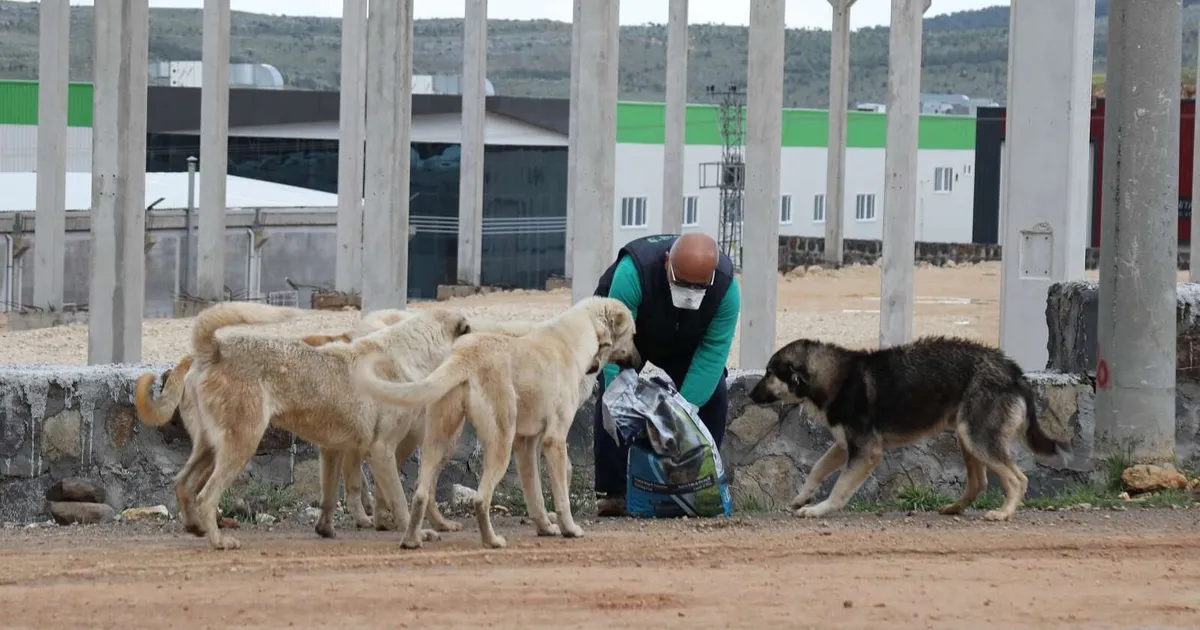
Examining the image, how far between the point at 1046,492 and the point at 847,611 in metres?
4.41

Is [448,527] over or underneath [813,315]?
underneath

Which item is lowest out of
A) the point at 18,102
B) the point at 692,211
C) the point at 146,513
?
the point at 146,513

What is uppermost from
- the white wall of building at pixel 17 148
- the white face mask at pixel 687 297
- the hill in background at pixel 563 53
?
the hill in background at pixel 563 53

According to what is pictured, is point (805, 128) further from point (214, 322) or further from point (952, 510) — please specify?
point (214, 322)

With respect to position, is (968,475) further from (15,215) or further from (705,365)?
(15,215)

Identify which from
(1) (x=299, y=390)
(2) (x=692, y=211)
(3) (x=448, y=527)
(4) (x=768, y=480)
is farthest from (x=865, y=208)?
(1) (x=299, y=390)

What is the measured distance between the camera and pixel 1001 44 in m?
147

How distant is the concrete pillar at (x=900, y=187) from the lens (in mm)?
17891

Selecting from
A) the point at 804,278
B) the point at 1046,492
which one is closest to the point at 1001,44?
the point at 804,278

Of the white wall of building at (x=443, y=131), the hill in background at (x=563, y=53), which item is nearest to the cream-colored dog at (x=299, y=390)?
the white wall of building at (x=443, y=131)

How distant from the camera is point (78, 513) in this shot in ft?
29.8

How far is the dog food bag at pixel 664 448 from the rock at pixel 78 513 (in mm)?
2707

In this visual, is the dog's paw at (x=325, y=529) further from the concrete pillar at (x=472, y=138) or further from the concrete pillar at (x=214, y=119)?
the concrete pillar at (x=472, y=138)

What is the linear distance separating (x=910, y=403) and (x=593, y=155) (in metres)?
5.13
